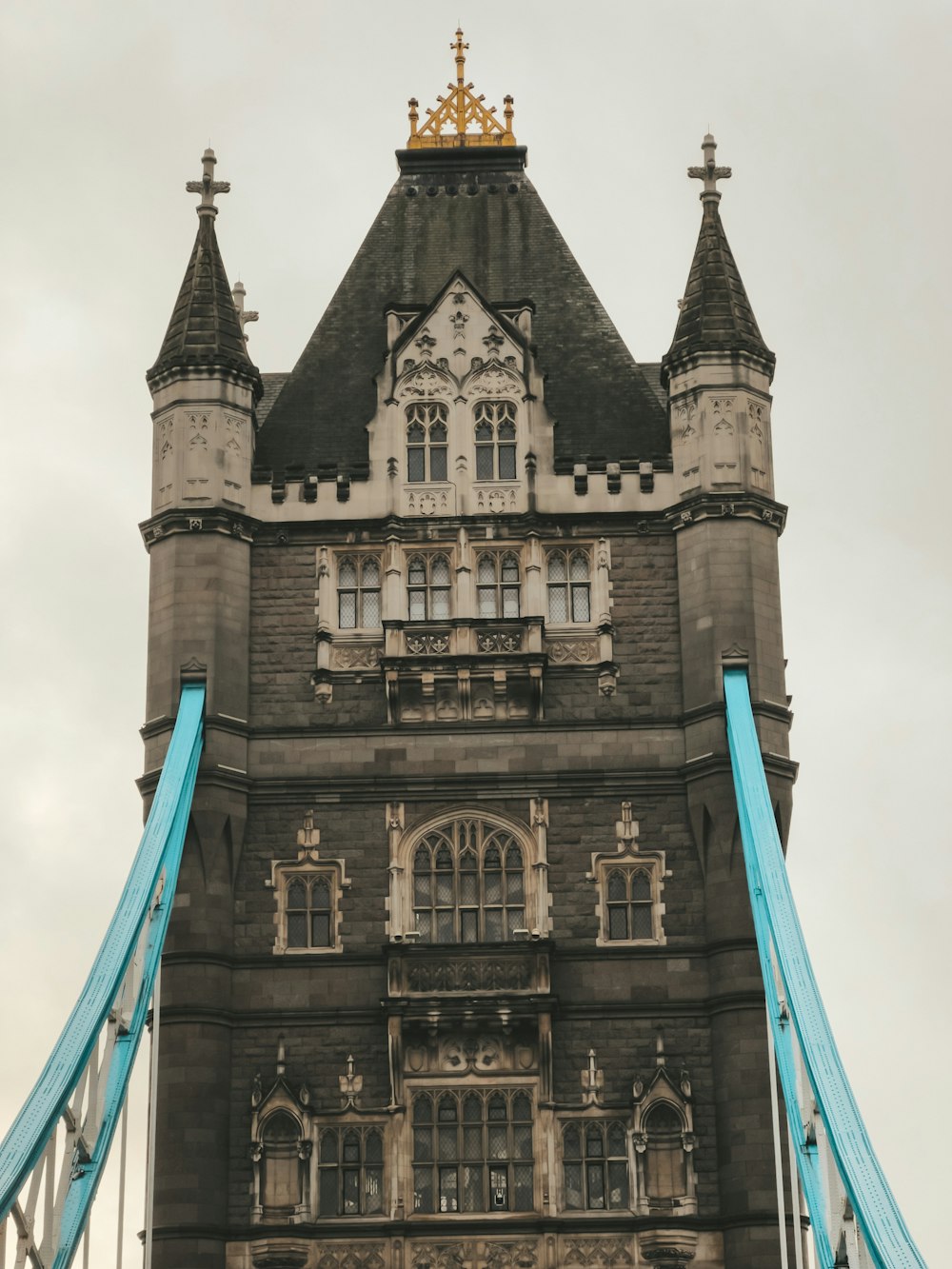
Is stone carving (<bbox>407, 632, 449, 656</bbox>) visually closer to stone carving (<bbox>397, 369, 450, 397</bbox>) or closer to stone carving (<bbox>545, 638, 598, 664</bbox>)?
stone carving (<bbox>545, 638, 598, 664</bbox>)

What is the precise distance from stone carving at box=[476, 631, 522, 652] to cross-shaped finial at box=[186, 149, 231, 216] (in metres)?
8.87

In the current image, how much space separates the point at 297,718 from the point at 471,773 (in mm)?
2828

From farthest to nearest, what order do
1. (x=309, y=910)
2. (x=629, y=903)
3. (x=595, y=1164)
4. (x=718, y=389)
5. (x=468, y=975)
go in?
(x=718, y=389)
(x=309, y=910)
(x=629, y=903)
(x=468, y=975)
(x=595, y=1164)

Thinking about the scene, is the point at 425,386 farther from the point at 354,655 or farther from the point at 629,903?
the point at 629,903

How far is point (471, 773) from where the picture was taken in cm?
4197

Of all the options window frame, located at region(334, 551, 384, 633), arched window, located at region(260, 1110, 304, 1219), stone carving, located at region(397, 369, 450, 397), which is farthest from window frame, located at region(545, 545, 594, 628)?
arched window, located at region(260, 1110, 304, 1219)

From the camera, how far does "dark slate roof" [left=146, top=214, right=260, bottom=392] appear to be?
146ft

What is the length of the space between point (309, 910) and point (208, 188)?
41.2ft

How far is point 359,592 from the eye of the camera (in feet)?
143

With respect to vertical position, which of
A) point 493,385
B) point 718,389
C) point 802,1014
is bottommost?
point 802,1014

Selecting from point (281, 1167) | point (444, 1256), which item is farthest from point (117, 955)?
point (444, 1256)

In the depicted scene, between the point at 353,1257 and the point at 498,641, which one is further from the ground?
the point at 498,641

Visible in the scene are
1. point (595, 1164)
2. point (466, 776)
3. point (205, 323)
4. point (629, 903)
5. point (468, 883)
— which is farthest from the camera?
point (205, 323)

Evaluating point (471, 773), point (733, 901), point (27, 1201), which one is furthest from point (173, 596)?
point (27, 1201)
